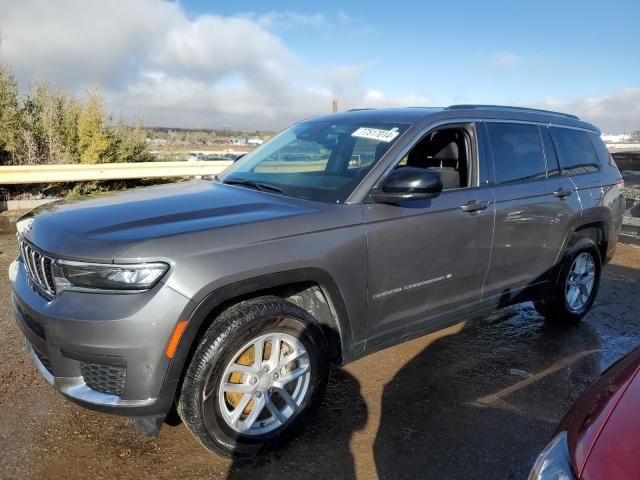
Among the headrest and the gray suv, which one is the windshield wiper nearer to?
the gray suv

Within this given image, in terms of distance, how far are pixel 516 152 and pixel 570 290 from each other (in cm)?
154

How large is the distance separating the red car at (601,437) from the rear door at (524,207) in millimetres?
1975

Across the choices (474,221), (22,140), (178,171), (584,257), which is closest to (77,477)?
(474,221)

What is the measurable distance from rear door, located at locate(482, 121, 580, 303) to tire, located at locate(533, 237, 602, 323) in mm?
222

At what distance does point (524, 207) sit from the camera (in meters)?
3.85

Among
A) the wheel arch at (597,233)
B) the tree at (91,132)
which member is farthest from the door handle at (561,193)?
the tree at (91,132)

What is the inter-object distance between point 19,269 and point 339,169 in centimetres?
204

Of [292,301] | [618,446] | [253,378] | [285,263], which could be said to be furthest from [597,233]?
[618,446]

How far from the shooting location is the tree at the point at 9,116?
895cm

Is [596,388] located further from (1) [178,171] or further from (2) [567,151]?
(1) [178,171]

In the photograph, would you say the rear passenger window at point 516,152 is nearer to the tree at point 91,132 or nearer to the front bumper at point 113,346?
the front bumper at point 113,346

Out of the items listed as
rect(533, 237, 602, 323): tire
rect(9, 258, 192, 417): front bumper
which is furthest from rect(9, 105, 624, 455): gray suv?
rect(533, 237, 602, 323): tire

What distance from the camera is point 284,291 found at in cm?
284

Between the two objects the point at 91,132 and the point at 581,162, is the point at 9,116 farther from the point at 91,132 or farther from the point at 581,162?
the point at 581,162
